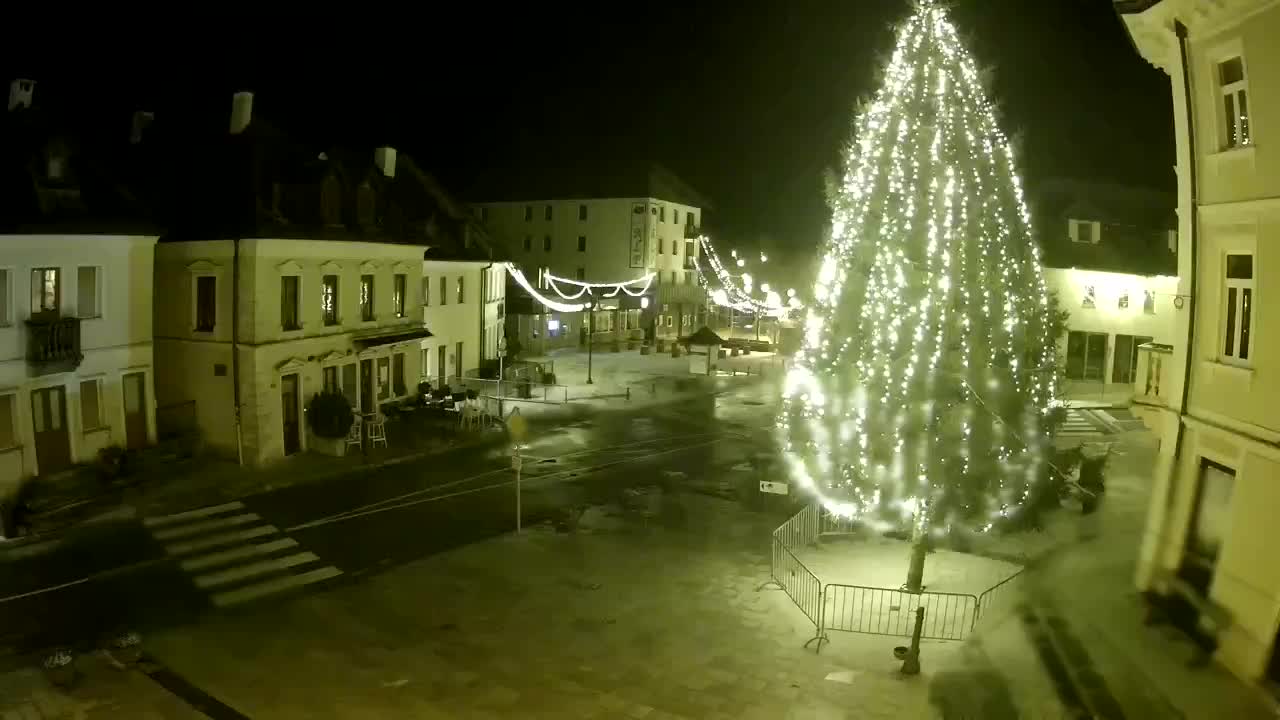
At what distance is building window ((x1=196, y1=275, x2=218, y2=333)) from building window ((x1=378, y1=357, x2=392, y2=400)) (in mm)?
6095

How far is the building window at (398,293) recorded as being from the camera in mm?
30766

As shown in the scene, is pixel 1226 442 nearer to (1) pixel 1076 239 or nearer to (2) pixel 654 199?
(1) pixel 1076 239

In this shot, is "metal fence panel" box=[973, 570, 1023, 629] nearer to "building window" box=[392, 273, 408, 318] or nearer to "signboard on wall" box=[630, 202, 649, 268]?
"building window" box=[392, 273, 408, 318]

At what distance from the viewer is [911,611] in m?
14.2

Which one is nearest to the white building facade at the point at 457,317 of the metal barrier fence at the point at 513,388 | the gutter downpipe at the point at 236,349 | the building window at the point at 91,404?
the metal barrier fence at the point at 513,388

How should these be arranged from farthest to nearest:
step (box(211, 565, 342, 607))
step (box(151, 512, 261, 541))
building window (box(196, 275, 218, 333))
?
building window (box(196, 275, 218, 333)) < step (box(151, 512, 261, 541)) < step (box(211, 565, 342, 607))

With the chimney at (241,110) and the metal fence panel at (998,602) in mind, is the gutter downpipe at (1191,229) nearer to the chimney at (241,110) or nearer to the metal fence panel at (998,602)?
the metal fence panel at (998,602)

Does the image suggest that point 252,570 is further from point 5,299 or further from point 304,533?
point 5,299

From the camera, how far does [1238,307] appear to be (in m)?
13.0

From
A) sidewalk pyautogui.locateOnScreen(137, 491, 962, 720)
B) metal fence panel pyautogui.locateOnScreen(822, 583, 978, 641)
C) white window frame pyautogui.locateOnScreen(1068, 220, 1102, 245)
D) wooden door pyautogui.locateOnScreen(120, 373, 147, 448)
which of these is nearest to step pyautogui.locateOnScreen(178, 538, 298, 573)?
sidewalk pyautogui.locateOnScreen(137, 491, 962, 720)

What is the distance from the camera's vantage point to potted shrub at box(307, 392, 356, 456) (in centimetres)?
2552

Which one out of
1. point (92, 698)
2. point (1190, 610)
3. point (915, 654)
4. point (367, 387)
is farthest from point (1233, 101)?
point (367, 387)

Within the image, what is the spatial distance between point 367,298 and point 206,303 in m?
5.42

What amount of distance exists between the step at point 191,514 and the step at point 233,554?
8.44 feet
